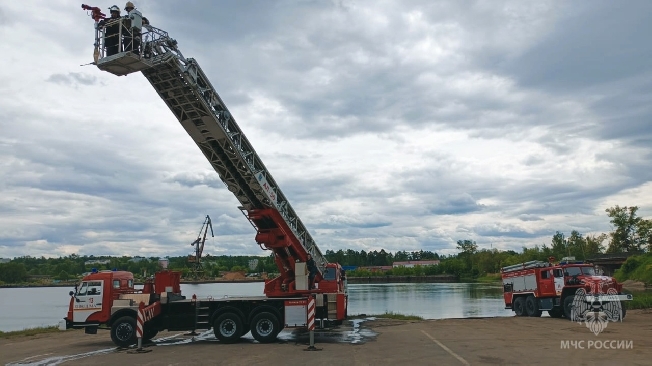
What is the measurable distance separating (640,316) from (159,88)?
24491 millimetres

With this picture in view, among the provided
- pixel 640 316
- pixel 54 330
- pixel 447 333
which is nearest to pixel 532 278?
pixel 640 316

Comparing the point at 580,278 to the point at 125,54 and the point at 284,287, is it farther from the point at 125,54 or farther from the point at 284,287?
the point at 125,54

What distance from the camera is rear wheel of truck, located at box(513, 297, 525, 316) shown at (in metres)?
28.0

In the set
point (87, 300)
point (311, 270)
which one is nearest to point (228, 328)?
point (311, 270)

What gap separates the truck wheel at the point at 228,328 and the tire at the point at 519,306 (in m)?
16.9

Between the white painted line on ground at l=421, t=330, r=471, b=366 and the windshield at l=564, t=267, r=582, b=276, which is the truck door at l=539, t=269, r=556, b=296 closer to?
the windshield at l=564, t=267, r=582, b=276

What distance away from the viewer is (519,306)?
28.3 m

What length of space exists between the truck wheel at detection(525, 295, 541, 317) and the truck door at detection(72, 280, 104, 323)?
20772mm

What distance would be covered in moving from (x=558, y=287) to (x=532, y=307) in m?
2.05

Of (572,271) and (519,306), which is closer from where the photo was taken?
(572,271)

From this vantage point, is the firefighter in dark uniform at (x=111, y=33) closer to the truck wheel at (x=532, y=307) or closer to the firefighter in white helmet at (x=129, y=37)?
the firefighter in white helmet at (x=129, y=37)

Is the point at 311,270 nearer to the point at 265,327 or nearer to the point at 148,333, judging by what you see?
the point at 265,327

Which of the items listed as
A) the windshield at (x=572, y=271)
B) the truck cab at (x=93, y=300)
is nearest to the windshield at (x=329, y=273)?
the truck cab at (x=93, y=300)

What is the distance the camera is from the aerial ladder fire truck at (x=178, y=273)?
15676 millimetres
